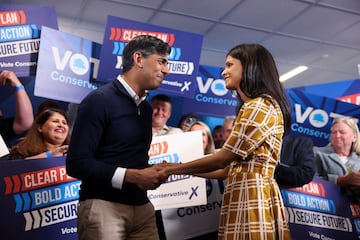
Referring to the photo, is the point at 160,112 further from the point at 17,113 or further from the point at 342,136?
the point at 342,136

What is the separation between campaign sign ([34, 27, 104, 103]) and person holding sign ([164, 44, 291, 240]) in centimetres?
103

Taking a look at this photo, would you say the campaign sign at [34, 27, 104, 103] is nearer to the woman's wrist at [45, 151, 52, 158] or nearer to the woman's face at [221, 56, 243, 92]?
the woman's wrist at [45, 151, 52, 158]

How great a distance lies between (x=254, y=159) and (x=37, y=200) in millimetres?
1181

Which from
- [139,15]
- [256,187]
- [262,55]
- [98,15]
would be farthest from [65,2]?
[256,187]

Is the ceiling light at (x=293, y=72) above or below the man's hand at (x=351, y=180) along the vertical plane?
above

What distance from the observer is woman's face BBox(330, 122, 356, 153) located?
2.85 meters

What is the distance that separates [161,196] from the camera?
88.3 inches

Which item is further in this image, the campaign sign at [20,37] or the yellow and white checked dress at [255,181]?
the campaign sign at [20,37]

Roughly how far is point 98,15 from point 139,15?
525mm

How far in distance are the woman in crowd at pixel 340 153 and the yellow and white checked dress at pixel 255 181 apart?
1.49 metres

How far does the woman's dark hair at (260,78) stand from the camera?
150cm

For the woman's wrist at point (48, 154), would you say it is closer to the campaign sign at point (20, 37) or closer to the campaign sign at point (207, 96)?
the campaign sign at point (20, 37)

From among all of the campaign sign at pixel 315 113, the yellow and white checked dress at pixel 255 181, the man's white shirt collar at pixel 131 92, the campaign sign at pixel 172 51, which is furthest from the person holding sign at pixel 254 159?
the campaign sign at pixel 315 113

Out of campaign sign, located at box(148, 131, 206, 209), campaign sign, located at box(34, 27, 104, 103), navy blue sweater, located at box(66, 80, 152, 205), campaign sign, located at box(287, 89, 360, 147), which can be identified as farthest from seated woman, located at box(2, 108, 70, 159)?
campaign sign, located at box(287, 89, 360, 147)
